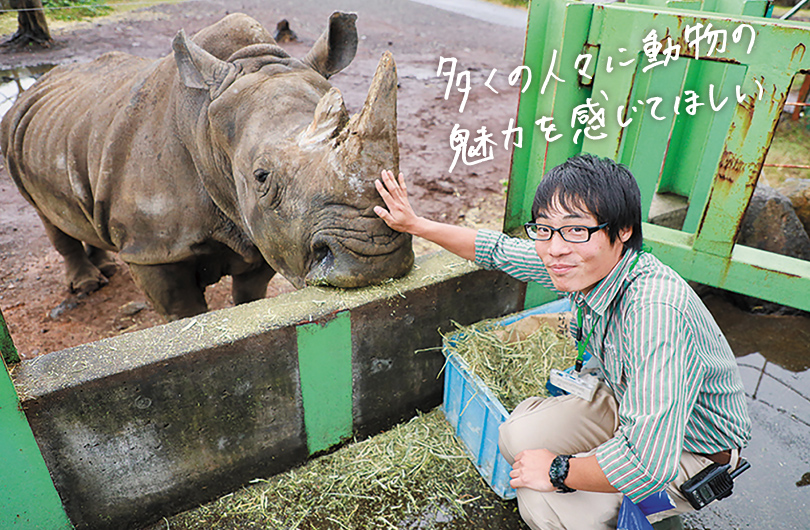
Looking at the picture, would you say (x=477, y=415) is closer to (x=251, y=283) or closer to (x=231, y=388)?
(x=231, y=388)

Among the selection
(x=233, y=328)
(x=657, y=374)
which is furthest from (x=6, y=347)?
(x=657, y=374)

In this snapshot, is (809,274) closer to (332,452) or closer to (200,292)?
(332,452)

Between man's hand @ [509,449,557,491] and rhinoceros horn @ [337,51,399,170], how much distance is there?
→ 4.43 ft

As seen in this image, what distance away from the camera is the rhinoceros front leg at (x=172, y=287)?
13.2 ft

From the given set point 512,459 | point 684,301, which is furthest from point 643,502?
point 684,301

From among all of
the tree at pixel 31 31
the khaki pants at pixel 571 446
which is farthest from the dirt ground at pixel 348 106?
the khaki pants at pixel 571 446

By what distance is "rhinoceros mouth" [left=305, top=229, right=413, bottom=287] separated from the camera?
2814 mm

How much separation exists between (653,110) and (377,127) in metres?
2.08

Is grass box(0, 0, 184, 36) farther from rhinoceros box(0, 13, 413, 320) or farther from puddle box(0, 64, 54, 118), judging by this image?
rhinoceros box(0, 13, 413, 320)

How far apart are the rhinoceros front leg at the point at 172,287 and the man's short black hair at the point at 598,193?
111 inches

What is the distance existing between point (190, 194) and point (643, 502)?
2991 mm

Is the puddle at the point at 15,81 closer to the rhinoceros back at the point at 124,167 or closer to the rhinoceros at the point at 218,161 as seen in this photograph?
the rhinoceros at the point at 218,161

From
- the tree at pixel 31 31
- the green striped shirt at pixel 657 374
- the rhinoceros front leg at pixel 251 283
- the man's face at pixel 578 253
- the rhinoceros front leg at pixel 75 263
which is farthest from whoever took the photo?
the tree at pixel 31 31

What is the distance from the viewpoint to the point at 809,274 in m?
A: 2.89
